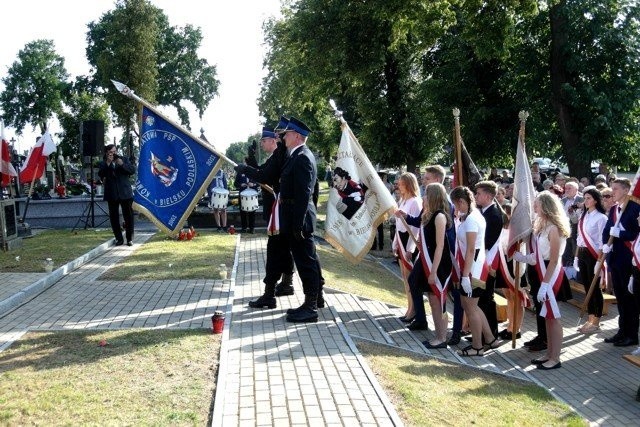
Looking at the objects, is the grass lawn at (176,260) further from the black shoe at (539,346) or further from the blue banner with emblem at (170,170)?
the black shoe at (539,346)

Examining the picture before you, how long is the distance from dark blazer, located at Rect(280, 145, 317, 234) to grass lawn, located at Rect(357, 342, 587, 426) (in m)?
1.58

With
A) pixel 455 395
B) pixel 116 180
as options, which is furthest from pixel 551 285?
pixel 116 180

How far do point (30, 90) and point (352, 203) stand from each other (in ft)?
315

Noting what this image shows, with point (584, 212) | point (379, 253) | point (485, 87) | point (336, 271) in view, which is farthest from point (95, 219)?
point (584, 212)

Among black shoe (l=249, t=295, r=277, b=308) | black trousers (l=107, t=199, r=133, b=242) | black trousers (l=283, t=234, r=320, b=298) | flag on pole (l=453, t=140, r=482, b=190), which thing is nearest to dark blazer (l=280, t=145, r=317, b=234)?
black trousers (l=283, t=234, r=320, b=298)

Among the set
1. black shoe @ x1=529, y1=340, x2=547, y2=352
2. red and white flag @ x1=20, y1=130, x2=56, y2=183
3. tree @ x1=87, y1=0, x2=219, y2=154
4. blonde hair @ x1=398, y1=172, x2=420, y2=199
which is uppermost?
tree @ x1=87, y1=0, x2=219, y2=154

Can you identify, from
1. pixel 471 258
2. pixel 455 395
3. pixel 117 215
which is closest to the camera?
pixel 455 395

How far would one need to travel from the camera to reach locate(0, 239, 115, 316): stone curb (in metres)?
8.63

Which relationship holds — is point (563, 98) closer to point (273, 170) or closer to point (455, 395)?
point (273, 170)

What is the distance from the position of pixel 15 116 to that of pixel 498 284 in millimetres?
96141

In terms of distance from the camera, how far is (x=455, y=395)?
6.02m

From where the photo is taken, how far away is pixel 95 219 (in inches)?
832

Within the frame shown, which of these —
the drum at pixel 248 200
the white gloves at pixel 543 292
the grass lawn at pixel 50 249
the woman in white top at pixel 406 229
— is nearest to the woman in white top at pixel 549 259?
the white gloves at pixel 543 292

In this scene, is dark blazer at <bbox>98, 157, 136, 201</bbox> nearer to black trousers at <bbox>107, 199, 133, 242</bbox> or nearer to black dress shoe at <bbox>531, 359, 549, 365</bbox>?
black trousers at <bbox>107, 199, 133, 242</bbox>
